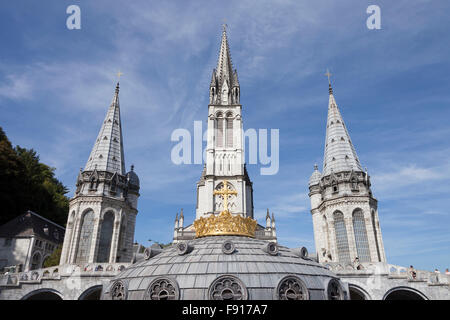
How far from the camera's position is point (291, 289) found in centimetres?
1098

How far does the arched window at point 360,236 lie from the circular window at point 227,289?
95.7ft

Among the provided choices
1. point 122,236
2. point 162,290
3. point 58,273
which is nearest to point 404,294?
point 162,290

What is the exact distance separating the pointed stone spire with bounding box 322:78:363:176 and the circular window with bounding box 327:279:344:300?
29572 mm

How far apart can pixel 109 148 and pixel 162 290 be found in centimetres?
3485

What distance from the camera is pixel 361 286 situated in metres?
27.9

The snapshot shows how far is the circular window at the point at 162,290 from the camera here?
35.6ft

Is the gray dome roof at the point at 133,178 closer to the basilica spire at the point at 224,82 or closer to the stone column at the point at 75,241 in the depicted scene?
the stone column at the point at 75,241

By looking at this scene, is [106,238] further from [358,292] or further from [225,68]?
[225,68]

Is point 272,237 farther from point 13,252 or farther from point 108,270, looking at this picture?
point 13,252

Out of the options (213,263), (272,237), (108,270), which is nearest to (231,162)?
(272,237)

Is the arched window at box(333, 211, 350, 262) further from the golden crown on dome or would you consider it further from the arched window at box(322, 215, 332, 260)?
the golden crown on dome

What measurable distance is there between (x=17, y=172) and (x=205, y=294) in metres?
45.7

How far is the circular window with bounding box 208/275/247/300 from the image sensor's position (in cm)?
1047

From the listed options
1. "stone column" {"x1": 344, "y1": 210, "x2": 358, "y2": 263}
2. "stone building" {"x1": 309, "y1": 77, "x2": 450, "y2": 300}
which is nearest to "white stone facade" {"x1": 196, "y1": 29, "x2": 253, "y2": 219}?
"stone building" {"x1": 309, "y1": 77, "x2": 450, "y2": 300}
